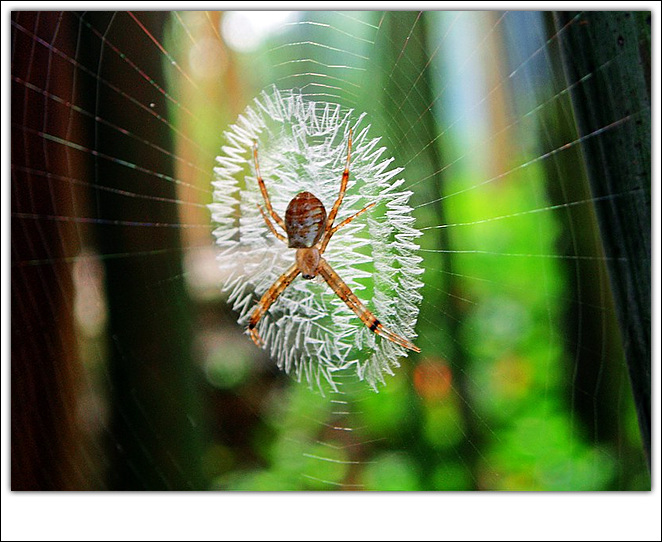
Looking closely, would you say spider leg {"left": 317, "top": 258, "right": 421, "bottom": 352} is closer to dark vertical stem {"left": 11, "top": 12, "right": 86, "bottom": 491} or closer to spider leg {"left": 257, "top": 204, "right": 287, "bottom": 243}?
spider leg {"left": 257, "top": 204, "right": 287, "bottom": 243}

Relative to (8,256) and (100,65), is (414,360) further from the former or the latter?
(100,65)

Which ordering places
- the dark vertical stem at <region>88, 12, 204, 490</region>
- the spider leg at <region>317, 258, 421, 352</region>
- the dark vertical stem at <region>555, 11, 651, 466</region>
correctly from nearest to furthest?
1. the dark vertical stem at <region>555, 11, 651, 466</region>
2. the spider leg at <region>317, 258, 421, 352</region>
3. the dark vertical stem at <region>88, 12, 204, 490</region>

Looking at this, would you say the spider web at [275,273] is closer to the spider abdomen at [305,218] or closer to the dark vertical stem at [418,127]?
the dark vertical stem at [418,127]

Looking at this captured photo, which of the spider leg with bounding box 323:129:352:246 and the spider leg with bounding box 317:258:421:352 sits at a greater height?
the spider leg with bounding box 323:129:352:246

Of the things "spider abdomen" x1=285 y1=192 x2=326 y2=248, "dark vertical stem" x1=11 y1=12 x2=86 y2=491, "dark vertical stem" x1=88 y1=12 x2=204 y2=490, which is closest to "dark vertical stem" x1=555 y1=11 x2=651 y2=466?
"spider abdomen" x1=285 y1=192 x2=326 y2=248

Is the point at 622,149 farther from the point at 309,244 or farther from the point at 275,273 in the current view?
the point at 275,273

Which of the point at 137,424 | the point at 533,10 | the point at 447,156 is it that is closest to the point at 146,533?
the point at 137,424

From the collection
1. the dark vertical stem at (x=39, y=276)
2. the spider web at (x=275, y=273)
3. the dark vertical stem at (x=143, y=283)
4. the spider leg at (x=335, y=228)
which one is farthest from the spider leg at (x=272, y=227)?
the dark vertical stem at (x=39, y=276)
